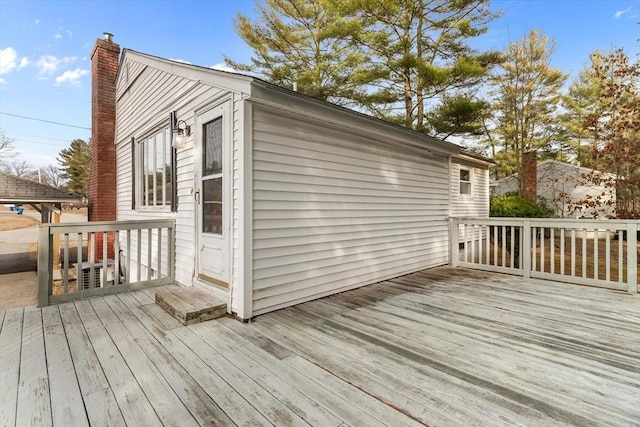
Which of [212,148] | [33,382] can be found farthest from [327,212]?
[33,382]

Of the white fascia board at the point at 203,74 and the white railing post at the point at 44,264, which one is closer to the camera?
the white fascia board at the point at 203,74

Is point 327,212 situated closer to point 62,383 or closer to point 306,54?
point 62,383

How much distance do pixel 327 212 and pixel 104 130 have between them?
6.78m

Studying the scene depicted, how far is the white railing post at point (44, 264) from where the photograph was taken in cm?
338

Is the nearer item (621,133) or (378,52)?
(621,133)

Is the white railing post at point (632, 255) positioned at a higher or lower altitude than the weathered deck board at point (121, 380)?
higher

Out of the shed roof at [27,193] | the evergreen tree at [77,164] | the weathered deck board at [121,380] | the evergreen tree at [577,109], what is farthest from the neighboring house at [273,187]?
the evergreen tree at [77,164]

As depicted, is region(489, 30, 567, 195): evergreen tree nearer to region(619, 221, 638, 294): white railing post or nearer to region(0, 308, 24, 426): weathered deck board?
region(619, 221, 638, 294): white railing post

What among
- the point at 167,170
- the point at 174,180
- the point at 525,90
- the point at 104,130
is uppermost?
the point at 525,90

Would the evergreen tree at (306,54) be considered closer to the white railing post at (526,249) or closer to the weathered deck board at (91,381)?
the white railing post at (526,249)

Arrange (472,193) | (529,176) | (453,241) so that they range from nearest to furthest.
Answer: (453,241) < (472,193) < (529,176)

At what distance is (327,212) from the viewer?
4.11 metres

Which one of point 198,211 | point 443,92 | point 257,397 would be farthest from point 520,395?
point 443,92

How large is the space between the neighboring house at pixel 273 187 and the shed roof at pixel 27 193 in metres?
4.71
